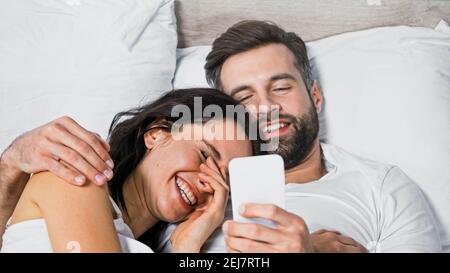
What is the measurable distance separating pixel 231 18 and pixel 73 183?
595 mm

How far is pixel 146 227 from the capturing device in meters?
0.98

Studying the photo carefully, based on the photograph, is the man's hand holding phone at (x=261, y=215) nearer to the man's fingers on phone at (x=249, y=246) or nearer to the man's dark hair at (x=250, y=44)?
the man's fingers on phone at (x=249, y=246)

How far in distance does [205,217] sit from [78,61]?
0.43 meters

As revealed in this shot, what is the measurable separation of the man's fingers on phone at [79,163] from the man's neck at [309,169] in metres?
0.35

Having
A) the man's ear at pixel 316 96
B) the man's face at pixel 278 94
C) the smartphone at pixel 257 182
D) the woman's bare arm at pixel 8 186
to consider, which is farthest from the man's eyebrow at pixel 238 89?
the woman's bare arm at pixel 8 186

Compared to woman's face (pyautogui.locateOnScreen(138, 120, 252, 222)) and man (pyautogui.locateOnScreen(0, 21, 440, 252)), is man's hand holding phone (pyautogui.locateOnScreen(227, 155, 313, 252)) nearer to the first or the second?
man (pyautogui.locateOnScreen(0, 21, 440, 252))

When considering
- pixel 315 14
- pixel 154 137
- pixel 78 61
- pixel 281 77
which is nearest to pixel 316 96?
pixel 281 77

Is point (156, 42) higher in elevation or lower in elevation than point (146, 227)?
higher

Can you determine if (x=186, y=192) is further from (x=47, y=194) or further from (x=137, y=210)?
(x=47, y=194)

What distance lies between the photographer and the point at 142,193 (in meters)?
0.98

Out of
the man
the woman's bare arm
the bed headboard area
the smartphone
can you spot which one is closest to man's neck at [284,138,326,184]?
the man

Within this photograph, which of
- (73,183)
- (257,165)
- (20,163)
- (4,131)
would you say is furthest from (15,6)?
(257,165)

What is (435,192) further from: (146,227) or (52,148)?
(52,148)

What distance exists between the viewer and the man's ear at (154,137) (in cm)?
100
